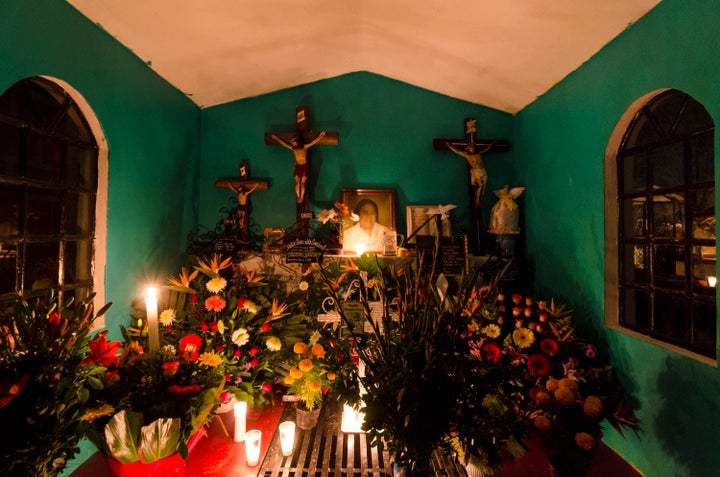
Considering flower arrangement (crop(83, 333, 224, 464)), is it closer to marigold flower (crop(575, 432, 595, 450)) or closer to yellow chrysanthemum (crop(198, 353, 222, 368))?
yellow chrysanthemum (crop(198, 353, 222, 368))

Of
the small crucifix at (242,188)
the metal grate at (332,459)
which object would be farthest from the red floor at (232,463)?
the small crucifix at (242,188)

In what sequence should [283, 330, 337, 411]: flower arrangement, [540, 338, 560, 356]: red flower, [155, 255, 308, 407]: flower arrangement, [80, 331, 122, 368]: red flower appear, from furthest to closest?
1. [155, 255, 308, 407]: flower arrangement
2. [540, 338, 560, 356]: red flower
3. [283, 330, 337, 411]: flower arrangement
4. [80, 331, 122, 368]: red flower

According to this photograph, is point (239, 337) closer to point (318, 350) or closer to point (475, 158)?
point (318, 350)

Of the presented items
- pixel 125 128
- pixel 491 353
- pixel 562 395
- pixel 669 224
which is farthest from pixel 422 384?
pixel 125 128

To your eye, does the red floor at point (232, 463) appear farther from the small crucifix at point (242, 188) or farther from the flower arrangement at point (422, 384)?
the small crucifix at point (242, 188)

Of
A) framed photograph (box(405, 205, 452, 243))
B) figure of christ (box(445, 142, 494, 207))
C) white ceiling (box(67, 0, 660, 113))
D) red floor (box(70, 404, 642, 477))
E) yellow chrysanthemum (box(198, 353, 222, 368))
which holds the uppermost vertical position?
white ceiling (box(67, 0, 660, 113))

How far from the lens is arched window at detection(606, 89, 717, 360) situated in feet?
5.90

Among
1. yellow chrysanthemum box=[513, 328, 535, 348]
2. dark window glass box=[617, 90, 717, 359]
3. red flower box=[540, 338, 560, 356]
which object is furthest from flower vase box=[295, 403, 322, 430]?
dark window glass box=[617, 90, 717, 359]

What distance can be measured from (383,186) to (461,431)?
2714 millimetres

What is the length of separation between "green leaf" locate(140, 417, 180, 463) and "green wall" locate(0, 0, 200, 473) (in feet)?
2.59

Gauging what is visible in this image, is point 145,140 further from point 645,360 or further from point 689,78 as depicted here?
point 645,360

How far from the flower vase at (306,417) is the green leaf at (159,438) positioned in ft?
2.20

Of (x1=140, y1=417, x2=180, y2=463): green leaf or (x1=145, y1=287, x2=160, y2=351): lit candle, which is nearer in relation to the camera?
(x1=140, y1=417, x2=180, y2=463): green leaf

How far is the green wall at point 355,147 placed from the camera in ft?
11.5
